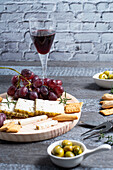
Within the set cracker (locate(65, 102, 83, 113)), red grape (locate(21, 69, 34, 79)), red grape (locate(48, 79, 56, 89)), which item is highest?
red grape (locate(21, 69, 34, 79))

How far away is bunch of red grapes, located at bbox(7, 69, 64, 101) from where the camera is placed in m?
1.16

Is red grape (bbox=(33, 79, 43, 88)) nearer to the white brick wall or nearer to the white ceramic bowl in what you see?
the white ceramic bowl

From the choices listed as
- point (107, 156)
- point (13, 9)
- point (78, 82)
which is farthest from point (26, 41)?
point (107, 156)

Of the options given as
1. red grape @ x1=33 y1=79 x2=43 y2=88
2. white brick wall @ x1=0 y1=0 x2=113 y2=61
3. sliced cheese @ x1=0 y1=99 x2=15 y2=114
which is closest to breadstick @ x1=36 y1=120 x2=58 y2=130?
sliced cheese @ x1=0 y1=99 x2=15 y2=114

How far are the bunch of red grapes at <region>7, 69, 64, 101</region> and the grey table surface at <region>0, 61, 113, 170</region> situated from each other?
136 mm

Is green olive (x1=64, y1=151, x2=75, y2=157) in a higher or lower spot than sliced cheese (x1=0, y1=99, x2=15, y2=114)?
lower

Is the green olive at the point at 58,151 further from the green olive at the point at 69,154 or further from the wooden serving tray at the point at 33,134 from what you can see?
the wooden serving tray at the point at 33,134

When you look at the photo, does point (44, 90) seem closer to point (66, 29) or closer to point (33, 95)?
point (33, 95)

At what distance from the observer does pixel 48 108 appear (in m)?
1.06

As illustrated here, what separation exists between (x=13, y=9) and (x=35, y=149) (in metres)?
1.89

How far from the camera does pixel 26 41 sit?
2.58 metres

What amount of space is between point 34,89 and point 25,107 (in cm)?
16

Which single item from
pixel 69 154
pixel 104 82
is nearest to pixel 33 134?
pixel 69 154

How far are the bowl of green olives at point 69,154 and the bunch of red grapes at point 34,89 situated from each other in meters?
0.41
